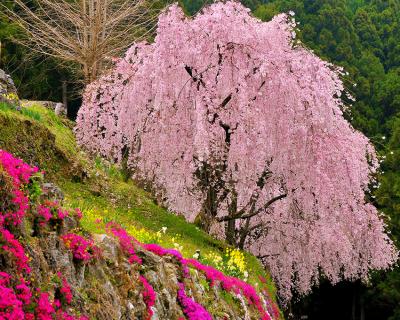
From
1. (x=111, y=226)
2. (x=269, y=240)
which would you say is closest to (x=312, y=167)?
(x=269, y=240)

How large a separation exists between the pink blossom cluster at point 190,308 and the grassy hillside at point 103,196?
188cm

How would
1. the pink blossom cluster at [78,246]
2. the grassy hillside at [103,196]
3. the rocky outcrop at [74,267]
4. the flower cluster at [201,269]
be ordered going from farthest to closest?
the grassy hillside at [103,196], the flower cluster at [201,269], the pink blossom cluster at [78,246], the rocky outcrop at [74,267]

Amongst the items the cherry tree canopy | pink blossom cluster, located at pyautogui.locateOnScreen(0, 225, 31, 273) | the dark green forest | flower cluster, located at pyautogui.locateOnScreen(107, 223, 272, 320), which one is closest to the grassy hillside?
flower cluster, located at pyautogui.locateOnScreen(107, 223, 272, 320)

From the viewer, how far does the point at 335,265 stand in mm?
20641

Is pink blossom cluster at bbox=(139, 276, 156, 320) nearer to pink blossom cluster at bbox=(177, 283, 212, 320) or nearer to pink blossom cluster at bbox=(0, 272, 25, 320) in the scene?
pink blossom cluster at bbox=(177, 283, 212, 320)

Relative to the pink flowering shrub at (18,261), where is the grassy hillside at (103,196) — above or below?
above

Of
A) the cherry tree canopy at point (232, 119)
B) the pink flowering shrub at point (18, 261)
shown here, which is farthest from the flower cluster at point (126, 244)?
the cherry tree canopy at point (232, 119)

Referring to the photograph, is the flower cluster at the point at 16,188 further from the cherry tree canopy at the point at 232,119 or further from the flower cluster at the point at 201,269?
the cherry tree canopy at the point at 232,119

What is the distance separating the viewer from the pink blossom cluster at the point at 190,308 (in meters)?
7.73

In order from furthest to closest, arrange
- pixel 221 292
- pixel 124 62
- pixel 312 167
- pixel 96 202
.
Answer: pixel 124 62, pixel 312 167, pixel 96 202, pixel 221 292

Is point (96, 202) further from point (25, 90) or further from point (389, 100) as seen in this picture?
point (389, 100)

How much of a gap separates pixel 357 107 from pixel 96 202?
3791 centimetres

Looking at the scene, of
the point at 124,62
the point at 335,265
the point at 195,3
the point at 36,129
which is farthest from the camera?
the point at 195,3

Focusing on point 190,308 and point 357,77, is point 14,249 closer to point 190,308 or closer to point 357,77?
point 190,308
